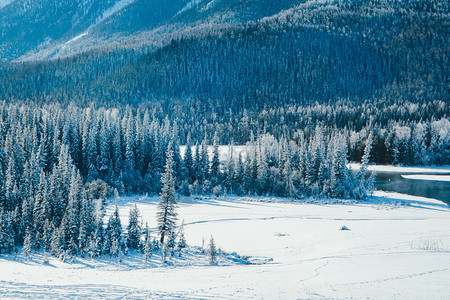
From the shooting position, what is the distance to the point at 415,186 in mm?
90750

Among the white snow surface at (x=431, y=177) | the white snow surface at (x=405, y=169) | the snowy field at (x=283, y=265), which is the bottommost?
the snowy field at (x=283, y=265)

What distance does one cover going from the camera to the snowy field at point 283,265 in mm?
27172

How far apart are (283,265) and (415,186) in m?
66.1

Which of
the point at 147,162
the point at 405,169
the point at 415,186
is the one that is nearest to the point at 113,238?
the point at 147,162

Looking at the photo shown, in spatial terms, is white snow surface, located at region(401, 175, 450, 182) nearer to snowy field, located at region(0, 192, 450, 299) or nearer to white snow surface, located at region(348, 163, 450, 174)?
white snow surface, located at region(348, 163, 450, 174)

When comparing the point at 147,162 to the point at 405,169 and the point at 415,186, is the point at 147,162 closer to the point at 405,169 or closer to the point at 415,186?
the point at 415,186

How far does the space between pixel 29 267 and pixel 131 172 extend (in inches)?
1897

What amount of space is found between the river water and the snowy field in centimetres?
1793

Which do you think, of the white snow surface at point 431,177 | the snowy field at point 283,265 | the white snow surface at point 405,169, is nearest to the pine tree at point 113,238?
the snowy field at point 283,265

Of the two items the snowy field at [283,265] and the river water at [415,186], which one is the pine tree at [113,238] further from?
the river water at [415,186]

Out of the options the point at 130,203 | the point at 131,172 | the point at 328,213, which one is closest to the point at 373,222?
the point at 328,213

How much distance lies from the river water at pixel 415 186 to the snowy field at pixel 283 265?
17.9 metres

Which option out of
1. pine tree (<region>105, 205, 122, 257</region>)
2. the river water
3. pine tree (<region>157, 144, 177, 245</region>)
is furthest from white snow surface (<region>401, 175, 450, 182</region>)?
pine tree (<region>105, 205, 122, 257</region>)

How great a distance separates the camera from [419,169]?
118 meters
